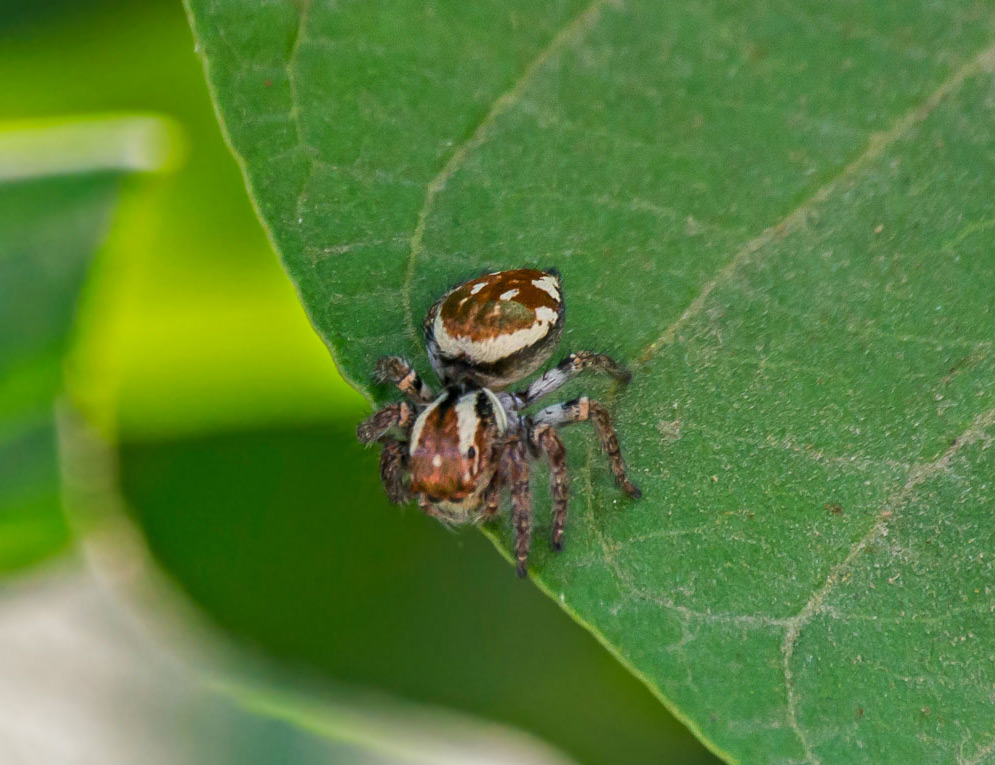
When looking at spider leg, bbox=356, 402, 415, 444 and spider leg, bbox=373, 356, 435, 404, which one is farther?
spider leg, bbox=356, 402, 415, 444

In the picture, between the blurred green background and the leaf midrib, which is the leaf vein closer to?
the leaf midrib

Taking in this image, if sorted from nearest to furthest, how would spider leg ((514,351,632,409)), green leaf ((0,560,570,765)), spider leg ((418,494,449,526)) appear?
spider leg ((514,351,632,409)) → spider leg ((418,494,449,526)) → green leaf ((0,560,570,765))

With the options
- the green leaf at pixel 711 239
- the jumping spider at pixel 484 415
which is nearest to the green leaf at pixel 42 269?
the green leaf at pixel 711 239

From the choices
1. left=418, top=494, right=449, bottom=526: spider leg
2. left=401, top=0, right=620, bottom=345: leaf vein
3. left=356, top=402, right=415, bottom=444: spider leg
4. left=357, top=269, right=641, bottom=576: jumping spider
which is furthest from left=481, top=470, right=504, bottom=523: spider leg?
left=401, top=0, right=620, bottom=345: leaf vein

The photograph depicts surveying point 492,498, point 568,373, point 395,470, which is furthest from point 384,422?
point 568,373

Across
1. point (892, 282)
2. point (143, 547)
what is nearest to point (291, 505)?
point (143, 547)

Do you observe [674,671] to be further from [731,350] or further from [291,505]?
[291,505]

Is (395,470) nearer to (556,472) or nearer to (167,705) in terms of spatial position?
(556,472)

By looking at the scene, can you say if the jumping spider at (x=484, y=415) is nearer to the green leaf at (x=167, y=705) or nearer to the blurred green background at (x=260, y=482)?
the blurred green background at (x=260, y=482)
